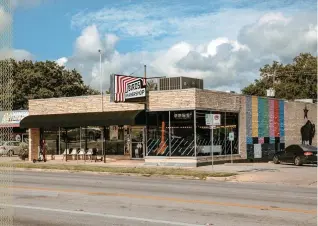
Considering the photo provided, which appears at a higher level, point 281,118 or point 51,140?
point 281,118

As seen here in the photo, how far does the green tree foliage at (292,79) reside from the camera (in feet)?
211

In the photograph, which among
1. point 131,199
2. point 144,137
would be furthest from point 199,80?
point 131,199

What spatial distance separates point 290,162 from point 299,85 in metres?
Answer: 38.0

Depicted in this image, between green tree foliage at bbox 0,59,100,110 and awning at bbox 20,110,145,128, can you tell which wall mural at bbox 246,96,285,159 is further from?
green tree foliage at bbox 0,59,100,110

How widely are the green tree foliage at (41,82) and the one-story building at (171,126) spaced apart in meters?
28.0

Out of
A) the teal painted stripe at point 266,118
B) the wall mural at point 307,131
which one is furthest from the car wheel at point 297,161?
the wall mural at point 307,131

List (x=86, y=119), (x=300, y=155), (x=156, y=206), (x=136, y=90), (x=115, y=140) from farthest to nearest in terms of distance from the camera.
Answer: (x=115, y=140) < (x=86, y=119) < (x=136, y=90) < (x=300, y=155) < (x=156, y=206)

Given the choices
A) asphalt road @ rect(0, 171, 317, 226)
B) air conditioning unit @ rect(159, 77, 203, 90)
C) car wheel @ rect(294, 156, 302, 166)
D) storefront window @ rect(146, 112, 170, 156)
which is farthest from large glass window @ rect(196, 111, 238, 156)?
asphalt road @ rect(0, 171, 317, 226)

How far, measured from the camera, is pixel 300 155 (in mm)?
28172

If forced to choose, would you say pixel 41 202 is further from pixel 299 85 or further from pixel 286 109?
pixel 299 85

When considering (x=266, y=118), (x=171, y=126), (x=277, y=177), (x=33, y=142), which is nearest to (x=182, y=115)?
(x=171, y=126)

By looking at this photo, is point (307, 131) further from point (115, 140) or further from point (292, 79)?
point (292, 79)

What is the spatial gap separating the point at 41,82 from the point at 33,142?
30.3 m

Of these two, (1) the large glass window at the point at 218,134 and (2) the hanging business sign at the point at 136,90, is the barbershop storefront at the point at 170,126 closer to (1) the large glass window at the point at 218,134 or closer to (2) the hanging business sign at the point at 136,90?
(1) the large glass window at the point at 218,134
